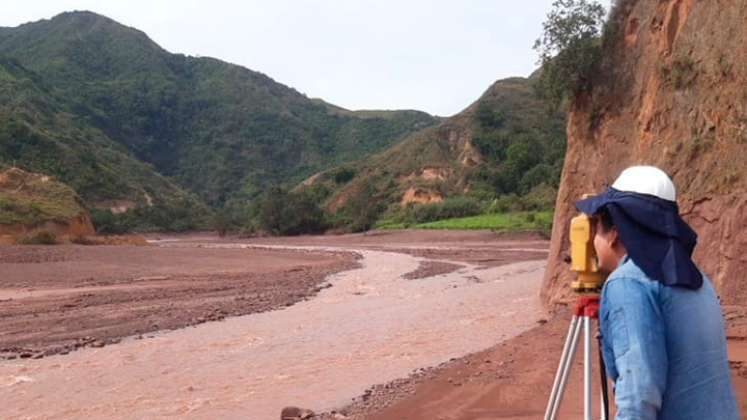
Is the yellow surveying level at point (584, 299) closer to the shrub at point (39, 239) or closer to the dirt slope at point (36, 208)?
the shrub at point (39, 239)

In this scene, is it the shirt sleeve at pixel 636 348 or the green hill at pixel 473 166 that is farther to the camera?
the green hill at pixel 473 166

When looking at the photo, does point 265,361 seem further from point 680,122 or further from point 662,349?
point 662,349

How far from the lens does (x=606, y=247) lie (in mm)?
2439

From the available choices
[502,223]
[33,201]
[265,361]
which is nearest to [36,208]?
[33,201]

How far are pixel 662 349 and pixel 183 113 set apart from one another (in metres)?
125

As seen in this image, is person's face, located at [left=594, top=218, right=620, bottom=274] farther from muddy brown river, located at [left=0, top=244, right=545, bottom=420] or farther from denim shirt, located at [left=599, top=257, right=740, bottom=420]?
muddy brown river, located at [left=0, top=244, right=545, bottom=420]

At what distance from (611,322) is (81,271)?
28.8 meters

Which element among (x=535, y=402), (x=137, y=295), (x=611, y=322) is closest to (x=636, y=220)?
(x=611, y=322)

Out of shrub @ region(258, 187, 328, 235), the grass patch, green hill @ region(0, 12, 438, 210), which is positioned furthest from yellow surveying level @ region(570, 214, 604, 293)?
green hill @ region(0, 12, 438, 210)

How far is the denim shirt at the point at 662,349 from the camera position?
218cm

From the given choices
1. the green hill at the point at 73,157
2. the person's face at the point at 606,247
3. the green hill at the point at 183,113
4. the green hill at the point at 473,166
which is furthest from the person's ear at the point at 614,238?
the green hill at the point at 183,113

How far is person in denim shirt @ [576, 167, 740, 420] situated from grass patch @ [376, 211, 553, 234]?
154ft

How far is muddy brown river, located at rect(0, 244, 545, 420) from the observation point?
31.5ft

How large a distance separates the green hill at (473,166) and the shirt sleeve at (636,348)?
53372 millimetres
